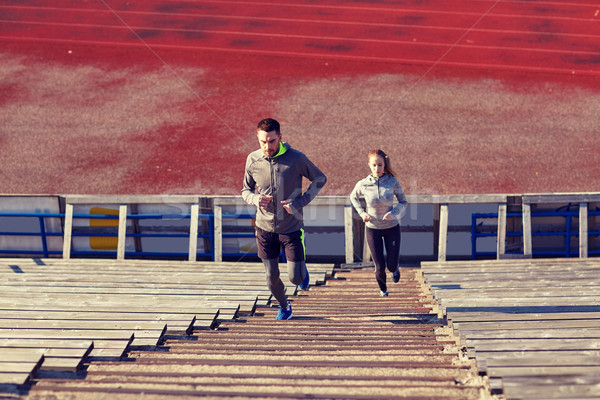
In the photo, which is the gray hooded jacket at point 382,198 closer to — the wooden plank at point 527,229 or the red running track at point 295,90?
the wooden plank at point 527,229

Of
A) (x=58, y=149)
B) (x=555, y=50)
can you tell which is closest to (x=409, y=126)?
(x=555, y=50)

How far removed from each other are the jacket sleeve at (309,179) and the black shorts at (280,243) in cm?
35

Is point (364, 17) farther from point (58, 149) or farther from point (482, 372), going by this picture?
point (482, 372)

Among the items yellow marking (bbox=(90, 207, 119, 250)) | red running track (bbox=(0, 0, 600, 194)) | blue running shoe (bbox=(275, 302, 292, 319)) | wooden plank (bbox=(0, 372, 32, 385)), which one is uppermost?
red running track (bbox=(0, 0, 600, 194))

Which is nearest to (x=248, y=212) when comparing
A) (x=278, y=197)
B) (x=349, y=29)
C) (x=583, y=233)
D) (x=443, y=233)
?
(x=443, y=233)

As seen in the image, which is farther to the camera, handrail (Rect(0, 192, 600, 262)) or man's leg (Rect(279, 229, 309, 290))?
handrail (Rect(0, 192, 600, 262))

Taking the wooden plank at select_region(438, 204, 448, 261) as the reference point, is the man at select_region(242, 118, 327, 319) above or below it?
above

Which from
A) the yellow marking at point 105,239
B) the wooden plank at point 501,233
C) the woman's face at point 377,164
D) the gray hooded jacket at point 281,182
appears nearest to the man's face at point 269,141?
the gray hooded jacket at point 281,182

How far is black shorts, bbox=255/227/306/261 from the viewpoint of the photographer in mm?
6656

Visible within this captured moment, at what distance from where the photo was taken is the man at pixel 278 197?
253 inches

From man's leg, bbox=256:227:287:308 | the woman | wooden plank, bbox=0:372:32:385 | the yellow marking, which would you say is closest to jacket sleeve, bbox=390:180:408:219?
the woman

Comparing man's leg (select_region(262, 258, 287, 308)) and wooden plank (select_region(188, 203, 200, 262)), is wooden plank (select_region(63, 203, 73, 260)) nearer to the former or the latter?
wooden plank (select_region(188, 203, 200, 262))

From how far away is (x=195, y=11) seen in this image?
23.1m

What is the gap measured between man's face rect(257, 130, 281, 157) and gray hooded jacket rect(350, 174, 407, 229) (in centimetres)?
146
